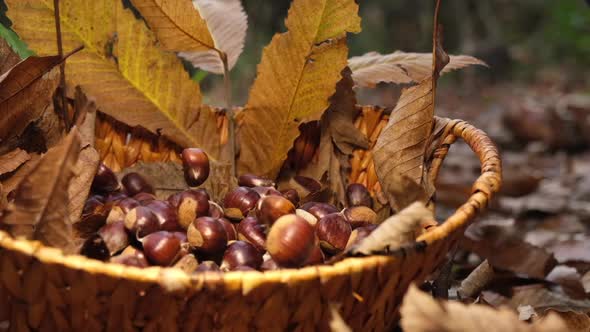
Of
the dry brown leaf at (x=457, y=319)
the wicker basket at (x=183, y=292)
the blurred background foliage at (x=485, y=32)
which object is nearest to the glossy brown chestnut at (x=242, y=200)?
the wicker basket at (x=183, y=292)

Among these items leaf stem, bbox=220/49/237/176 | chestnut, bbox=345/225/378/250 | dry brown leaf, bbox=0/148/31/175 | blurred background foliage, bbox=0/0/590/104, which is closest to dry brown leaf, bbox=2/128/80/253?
dry brown leaf, bbox=0/148/31/175

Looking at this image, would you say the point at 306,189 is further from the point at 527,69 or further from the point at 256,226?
the point at 527,69

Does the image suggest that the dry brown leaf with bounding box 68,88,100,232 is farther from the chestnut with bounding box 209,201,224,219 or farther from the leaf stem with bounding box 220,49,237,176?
the leaf stem with bounding box 220,49,237,176

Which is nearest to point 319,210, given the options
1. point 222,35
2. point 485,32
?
point 222,35

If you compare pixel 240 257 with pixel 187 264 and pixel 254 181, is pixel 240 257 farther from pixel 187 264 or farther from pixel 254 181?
pixel 254 181

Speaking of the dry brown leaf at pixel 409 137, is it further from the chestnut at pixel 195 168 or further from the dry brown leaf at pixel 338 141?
the chestnut at pixel 195 168
